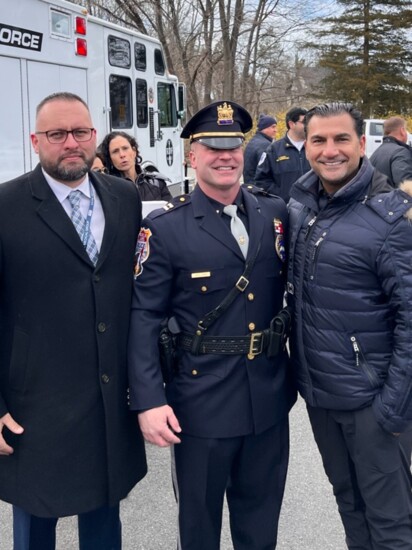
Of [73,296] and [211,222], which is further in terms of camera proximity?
[211,222]

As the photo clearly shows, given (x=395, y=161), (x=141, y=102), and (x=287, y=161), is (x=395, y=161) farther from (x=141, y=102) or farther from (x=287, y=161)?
(x=141, y=102)

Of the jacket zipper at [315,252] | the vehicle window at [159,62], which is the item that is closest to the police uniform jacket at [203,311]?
the jacket zipper at [315,252]

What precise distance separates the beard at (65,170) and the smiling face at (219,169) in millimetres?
431

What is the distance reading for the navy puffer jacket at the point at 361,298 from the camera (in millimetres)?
2111

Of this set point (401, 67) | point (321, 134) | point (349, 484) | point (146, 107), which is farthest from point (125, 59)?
point (401, 67)

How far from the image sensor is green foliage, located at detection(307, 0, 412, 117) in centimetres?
3338

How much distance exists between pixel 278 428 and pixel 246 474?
0.71 ft

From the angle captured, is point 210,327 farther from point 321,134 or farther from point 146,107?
point 146,107

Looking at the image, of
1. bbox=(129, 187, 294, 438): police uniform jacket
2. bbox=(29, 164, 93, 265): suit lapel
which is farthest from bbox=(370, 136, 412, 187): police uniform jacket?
bbox=(29, 164, 93, 265): suit lapel

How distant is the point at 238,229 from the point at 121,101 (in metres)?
6.01

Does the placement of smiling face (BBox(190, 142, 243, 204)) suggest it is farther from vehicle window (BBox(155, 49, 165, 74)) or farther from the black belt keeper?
vehicle window (BBox(155, 49, 165, 74))

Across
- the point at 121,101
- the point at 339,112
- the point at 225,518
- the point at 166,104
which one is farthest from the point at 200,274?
the point at 166,104

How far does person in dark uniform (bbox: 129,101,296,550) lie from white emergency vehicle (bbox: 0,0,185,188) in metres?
3.94

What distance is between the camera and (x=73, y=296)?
6.88 ft
